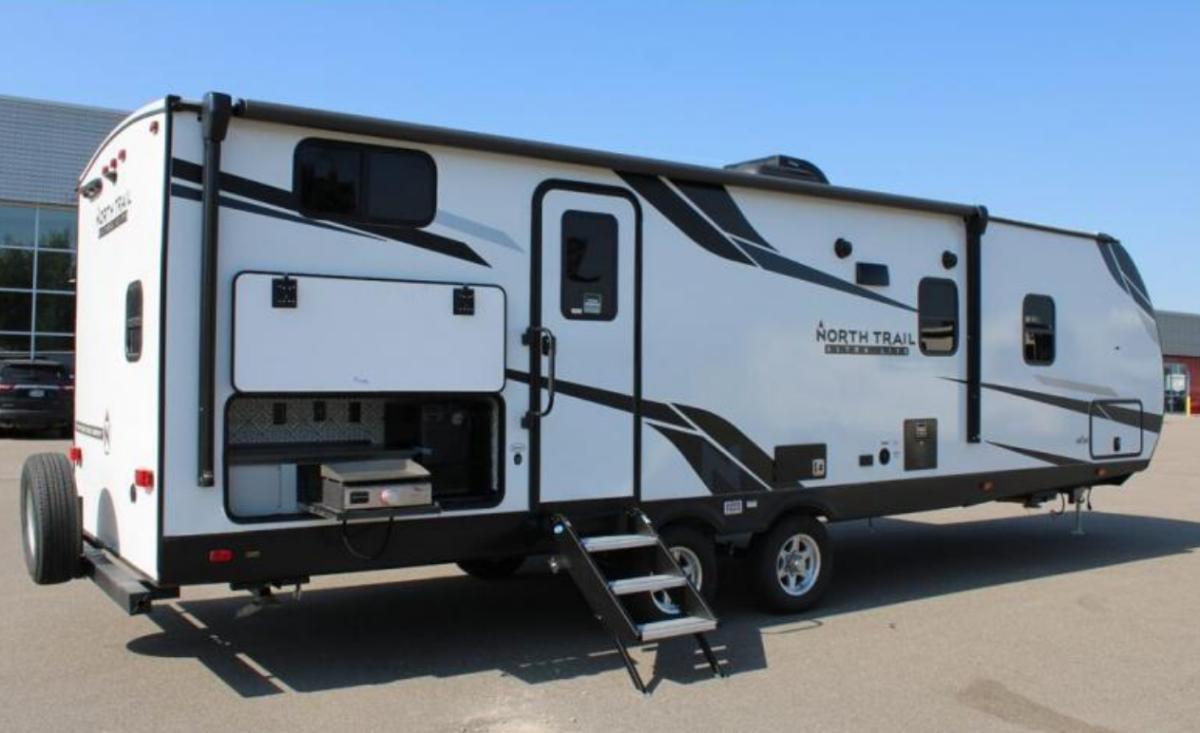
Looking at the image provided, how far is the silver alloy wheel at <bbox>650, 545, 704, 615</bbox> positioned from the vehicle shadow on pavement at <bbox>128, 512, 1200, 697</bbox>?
24 centimetres

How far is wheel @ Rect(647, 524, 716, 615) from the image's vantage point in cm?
673

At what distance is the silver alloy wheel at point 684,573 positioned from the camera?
6.53 metres

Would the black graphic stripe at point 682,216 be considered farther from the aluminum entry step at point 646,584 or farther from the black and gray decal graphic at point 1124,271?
the black and gray decal graphic at point 1124,271

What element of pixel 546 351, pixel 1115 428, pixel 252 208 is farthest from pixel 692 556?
pixel 1115 428

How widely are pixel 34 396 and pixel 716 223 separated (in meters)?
17.1

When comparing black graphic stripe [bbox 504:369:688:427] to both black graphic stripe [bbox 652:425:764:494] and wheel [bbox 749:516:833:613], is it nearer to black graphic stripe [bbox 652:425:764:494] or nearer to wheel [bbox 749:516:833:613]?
black graphic stripe [bbox 652:425:764:494]

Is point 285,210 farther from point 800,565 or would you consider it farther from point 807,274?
point 800,565

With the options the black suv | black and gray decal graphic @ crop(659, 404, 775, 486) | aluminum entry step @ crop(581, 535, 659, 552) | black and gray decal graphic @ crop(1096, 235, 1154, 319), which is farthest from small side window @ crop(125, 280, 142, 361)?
the black suv

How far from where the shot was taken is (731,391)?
23.4 feet

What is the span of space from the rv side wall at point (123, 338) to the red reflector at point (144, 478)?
3 centimetres

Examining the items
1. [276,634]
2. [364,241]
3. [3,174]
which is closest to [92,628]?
[276,634]

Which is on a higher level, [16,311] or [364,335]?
[16,311]

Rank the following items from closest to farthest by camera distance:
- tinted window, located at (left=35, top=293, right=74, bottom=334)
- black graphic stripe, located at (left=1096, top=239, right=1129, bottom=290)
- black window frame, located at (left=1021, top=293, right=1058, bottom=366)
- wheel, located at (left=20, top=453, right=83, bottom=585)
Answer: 1. wheel, located at (left=20, top=453, right=83, bottom=585)
2. black window frame, located at (left=1021, top=293, right=1058, bottom=366)
3. black graphic stripe, located at (left=1096, top=239, right=1129, bottom=290)
4. tinted window, located at (left=35, top=293, right=74, bottom=334)

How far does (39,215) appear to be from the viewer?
26250 millimetres
